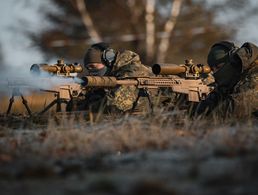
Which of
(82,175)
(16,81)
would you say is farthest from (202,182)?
(16,81)

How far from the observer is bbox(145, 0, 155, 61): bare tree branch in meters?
24.4

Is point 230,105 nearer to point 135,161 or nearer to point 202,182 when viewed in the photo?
point 135,161

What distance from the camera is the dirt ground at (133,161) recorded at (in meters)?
5.43

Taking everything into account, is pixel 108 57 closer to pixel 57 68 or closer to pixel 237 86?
pixel 57 68

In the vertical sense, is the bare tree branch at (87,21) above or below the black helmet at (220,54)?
above

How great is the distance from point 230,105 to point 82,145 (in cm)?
421

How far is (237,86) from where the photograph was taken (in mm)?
11484

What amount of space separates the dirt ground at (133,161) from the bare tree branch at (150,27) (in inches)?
635

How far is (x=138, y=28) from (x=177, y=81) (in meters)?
12.4

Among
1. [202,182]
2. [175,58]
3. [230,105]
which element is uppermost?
[175,58]

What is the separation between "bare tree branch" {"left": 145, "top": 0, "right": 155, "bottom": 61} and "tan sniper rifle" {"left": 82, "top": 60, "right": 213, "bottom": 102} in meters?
10.4

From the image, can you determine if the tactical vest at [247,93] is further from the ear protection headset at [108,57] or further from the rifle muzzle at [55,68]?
the rifle muzzle at [55,68]

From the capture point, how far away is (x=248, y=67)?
37.2ft

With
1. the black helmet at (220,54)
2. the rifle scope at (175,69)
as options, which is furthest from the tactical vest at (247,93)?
the rifle scope at (175,69)
